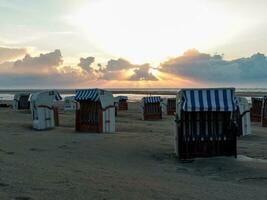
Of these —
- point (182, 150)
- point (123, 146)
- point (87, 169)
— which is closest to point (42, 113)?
point (123, 146)

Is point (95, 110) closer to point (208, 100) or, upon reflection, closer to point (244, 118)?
point (244, 118)

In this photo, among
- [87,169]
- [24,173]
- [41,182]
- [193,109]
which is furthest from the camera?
[193,109]

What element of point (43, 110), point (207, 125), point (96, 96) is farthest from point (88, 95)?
point (207, 125)

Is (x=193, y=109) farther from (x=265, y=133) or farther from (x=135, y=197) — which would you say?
(x=265, y=133)

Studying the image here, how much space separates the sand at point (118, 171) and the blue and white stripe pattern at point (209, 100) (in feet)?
4.73

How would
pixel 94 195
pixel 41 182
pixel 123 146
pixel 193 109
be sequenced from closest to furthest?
pixel 94 195 → pixel 41 182 → pixel 193 109 → pixel 123 146

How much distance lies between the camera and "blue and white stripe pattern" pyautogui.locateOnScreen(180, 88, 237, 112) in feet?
44.5

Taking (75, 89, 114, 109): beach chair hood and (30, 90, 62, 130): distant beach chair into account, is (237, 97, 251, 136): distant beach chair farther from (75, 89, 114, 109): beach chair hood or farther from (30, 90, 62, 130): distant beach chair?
(30, 90, 62, 130): distant beach chair

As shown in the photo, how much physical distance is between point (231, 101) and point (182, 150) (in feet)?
6.32

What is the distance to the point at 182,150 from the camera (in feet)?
45.5

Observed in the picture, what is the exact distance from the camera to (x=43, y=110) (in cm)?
2262

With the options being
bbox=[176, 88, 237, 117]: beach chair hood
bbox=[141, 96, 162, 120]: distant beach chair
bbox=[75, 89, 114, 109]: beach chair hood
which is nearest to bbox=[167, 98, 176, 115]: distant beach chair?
bbox=[141, 96, 162, 120]: distant beach chair

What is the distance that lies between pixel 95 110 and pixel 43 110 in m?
3.00

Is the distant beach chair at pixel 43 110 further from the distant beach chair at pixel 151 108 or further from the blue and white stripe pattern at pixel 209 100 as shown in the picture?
the distant beach chair at pixel 151 108
